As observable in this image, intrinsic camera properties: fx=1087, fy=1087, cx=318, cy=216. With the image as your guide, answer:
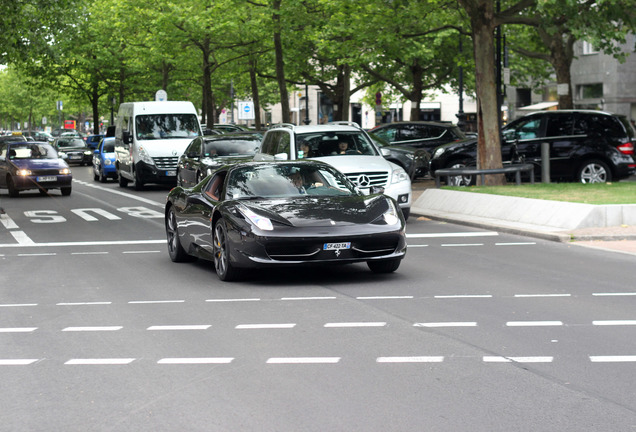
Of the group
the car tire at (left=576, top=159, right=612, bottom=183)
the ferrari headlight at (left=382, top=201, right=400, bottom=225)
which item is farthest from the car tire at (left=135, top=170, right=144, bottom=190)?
the ferrari headlight at (left=382, top=201, right=400, bottom=225)

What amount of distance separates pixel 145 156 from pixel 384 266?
2036cm

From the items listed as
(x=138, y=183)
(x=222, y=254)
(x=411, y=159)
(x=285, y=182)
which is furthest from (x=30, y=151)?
(x=222, y=254)

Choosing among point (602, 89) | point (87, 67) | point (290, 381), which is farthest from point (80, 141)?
point (290, 381)

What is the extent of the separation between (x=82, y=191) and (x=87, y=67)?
3062 cm

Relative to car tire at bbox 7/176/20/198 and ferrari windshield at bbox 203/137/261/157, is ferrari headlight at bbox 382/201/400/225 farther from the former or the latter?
car tire at bbox 7/176/20/198

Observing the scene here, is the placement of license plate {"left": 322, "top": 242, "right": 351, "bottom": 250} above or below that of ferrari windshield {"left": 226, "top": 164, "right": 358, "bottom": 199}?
below

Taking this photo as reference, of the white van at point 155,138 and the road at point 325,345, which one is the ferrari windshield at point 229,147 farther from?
the road at point 325,345

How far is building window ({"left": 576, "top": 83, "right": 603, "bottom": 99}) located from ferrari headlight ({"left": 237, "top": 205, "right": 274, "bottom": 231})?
47.0m

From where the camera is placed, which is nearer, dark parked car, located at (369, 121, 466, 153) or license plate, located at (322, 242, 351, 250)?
license plate, located at (322, 242, 351, 250)

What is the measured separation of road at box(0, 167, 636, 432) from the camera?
611cm

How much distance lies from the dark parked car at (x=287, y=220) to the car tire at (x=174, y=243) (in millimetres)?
388

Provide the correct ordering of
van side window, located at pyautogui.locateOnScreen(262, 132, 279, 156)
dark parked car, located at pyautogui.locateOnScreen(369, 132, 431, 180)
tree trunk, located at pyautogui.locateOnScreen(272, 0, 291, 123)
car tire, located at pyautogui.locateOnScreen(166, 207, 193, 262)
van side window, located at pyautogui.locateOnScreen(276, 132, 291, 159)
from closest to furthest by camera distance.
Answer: car tire, located at pyautogui.locateOnScreen(166, 207, 193, 262), van side window, located at pyautogui.locateOnScreen(276, 132, 291, 159), van side window, located at pyautogui.locateOnScreen(262, 132, 279, 156), dark parked car, located at pyautogui.locateOnScreen(369, 132, 431, 180), tree trunk, located at pyautogui.locateOnScreen(272, 0, 291, 123)

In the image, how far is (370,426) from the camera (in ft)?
19.0

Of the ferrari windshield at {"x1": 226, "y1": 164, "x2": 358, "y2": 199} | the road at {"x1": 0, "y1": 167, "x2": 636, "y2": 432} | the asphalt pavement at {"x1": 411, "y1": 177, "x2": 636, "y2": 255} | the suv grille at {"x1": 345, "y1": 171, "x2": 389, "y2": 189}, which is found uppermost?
the ferrari windshield at {"x1": 226, "y1": 164, "x2": 358, "y2": 199}
